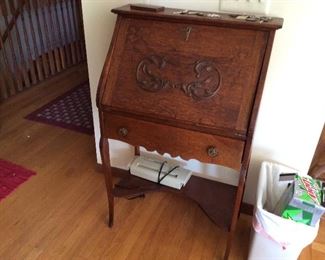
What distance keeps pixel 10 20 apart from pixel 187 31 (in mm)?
2355

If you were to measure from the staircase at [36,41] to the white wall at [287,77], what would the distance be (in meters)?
1.65

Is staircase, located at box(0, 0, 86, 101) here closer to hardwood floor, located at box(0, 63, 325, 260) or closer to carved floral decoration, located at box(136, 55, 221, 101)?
hardwood floor, located at box(0, 63, 325, 260)

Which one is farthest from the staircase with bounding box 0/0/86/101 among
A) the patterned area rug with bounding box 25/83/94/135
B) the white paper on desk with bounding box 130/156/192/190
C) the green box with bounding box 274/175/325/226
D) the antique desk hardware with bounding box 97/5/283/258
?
Result: the green box with bounding box 274/175/325/226

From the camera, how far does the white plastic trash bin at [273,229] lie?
1188mm

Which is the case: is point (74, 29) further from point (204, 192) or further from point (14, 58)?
point (204, 192)

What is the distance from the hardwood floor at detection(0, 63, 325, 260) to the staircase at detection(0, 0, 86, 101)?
43.0 inches

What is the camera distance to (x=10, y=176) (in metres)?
2.00

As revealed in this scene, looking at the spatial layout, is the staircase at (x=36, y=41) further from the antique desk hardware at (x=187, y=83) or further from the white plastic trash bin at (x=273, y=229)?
the white plastic trash bin at (x=273, y=229)

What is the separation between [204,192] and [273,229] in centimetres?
42

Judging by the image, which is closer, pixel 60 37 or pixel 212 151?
pixel 212 151

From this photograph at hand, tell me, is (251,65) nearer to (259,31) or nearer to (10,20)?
(259,31)

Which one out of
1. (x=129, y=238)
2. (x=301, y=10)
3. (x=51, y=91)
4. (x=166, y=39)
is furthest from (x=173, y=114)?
(x=51, y=91)

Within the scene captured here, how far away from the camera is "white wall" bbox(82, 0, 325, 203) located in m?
1.22

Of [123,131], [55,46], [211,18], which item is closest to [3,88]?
[55,46]
